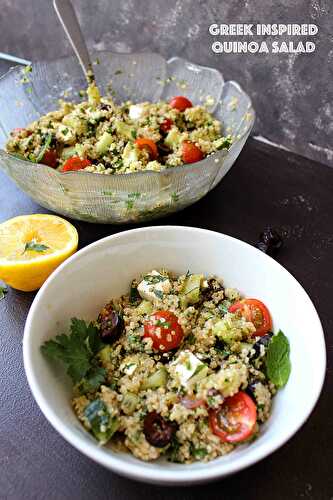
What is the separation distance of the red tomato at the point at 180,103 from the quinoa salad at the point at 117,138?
0.11 feet

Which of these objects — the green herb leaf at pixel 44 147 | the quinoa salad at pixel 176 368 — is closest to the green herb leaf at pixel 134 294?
the quinoa salad at pixel 176 368

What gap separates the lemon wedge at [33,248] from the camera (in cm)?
125

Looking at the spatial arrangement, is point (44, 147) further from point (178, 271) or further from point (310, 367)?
point (310, 367)

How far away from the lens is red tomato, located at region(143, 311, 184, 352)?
1.06 meters

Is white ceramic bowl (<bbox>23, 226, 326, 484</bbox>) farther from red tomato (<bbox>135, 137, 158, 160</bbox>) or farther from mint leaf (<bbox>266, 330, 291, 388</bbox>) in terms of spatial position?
red tomato (<bbox>135, 137, 158, 160</bbox>)

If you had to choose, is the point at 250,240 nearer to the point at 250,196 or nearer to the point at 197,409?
the point at 250,196

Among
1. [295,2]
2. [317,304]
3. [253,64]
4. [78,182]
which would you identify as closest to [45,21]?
[253,64]

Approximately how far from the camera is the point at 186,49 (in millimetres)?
1978

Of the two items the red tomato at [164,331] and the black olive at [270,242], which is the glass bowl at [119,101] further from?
the red tomato at [164,331]

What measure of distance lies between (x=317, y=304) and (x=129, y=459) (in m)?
0.66

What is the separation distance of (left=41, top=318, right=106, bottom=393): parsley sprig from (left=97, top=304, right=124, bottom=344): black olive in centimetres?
5

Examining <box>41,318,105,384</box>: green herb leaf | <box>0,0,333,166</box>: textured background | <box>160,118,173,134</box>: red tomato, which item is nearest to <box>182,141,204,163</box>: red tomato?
<box>160,118,173,134</box>: red tomato

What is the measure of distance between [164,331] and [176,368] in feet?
0.29

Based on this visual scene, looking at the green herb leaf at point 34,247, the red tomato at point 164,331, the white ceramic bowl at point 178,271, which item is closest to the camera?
the white ceramic bowl at point 178,271
